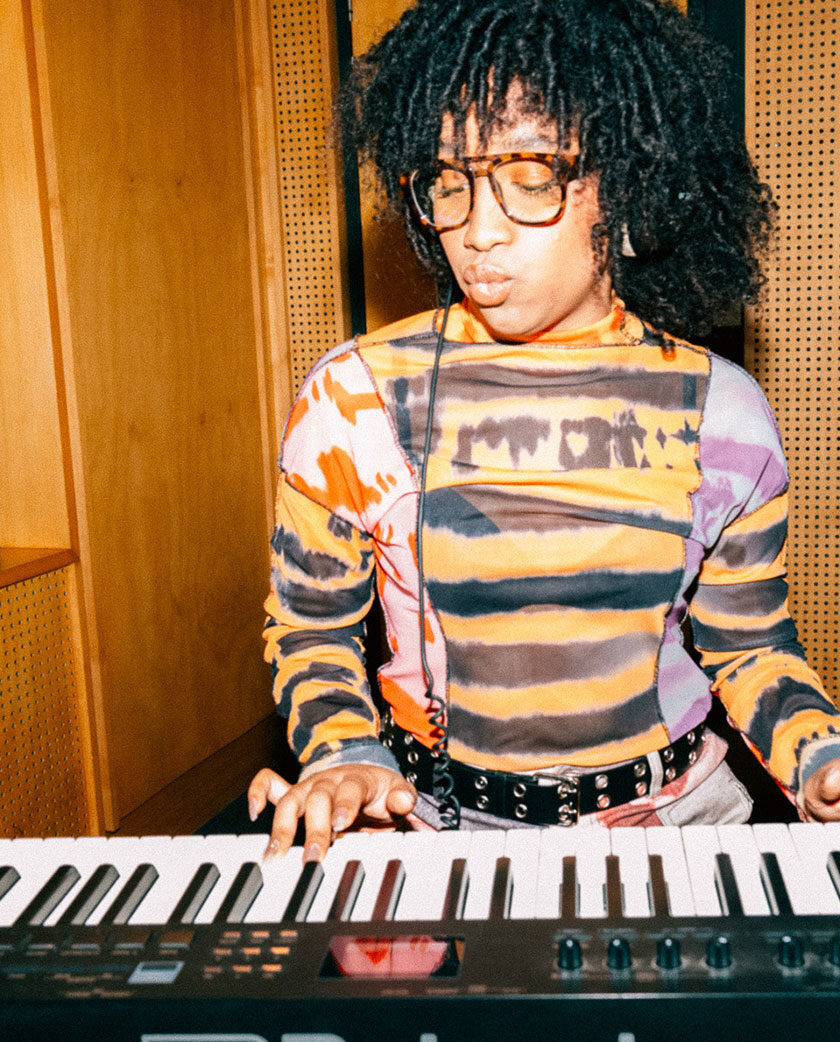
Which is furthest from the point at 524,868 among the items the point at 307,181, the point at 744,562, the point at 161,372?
the point at 307,181

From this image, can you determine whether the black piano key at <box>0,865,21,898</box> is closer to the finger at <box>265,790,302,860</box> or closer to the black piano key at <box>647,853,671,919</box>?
the finger at <box>265,790,302,860</box>

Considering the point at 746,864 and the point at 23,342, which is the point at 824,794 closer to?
the point at 746,864

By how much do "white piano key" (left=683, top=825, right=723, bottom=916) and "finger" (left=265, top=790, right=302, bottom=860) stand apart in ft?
1.25

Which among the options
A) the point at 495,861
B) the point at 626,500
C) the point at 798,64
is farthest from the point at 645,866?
the point at 798,64

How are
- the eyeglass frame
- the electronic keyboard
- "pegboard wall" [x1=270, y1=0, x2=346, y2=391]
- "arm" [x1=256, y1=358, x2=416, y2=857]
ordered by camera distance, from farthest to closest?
1. "pegboard wall" [x1=270, y1=0, x2=346, y2=391]
2. "arm" [x1=256, y1=358, x2=416, y2=857]
3. the eyeglass frame
4. the electronic keyboard

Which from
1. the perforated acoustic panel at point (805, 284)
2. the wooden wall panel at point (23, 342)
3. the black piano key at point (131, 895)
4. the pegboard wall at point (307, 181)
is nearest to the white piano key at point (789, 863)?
the black piano key at point (131, 895)

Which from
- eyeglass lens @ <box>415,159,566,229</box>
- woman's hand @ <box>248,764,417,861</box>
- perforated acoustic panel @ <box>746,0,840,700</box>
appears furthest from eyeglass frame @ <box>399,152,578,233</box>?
perforated acoustic panel @ <box>746,0,840,700</box>

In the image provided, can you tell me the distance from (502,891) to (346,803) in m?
0.28

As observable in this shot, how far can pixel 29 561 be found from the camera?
2883 millimetres

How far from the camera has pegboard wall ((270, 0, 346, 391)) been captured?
3799mm

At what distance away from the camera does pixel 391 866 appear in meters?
1.01

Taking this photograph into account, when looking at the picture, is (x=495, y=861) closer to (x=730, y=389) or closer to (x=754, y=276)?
(x=730, y=389)

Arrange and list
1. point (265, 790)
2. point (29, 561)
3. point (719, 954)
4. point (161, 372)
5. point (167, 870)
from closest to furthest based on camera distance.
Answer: point (719, 954), point (167, 870), point (265, 790), point (29, 561), point (161, 372)

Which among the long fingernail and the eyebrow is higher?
the eyebrow
